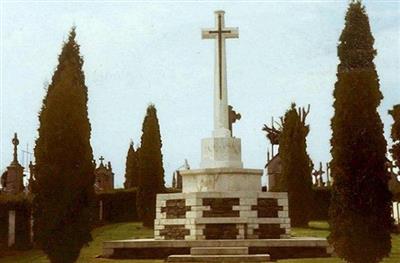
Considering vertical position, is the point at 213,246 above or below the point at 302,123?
below

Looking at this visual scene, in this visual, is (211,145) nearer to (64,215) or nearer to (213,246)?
(213,246)

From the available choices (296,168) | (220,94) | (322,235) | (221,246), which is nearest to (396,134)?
(296,168)

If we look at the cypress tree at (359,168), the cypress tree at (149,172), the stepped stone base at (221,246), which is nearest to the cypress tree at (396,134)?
the cypress tree at (149,172)

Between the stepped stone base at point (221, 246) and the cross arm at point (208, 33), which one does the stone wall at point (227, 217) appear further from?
the cross arm at point (208, 33)

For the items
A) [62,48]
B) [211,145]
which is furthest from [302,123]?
[62,48]

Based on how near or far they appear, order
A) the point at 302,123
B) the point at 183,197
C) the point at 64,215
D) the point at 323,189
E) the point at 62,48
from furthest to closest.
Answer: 1. the point at 323,189
2. the point at 302,123
3. the point at 183,197
4. the point at 62,48
5. the point at 64,215

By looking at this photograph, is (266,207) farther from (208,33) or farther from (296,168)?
(296,168)

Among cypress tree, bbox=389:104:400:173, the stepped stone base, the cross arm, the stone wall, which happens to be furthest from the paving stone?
cypress tree, bbox=389:104:400:173

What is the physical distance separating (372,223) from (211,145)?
8.36m

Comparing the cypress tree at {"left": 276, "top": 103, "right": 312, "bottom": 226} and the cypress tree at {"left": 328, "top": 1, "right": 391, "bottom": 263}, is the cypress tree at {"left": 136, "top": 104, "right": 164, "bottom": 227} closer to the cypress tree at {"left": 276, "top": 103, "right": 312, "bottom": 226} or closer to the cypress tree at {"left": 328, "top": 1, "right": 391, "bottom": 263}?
the cypress tree at {"left": 276, "top": 103, "right": 312, "bottom": 226}

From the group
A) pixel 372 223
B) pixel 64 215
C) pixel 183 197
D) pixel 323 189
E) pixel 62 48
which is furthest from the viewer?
pixel 323 189

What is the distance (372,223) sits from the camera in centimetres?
1288

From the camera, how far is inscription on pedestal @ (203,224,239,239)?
18.4 meters

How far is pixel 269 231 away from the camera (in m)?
18.8
